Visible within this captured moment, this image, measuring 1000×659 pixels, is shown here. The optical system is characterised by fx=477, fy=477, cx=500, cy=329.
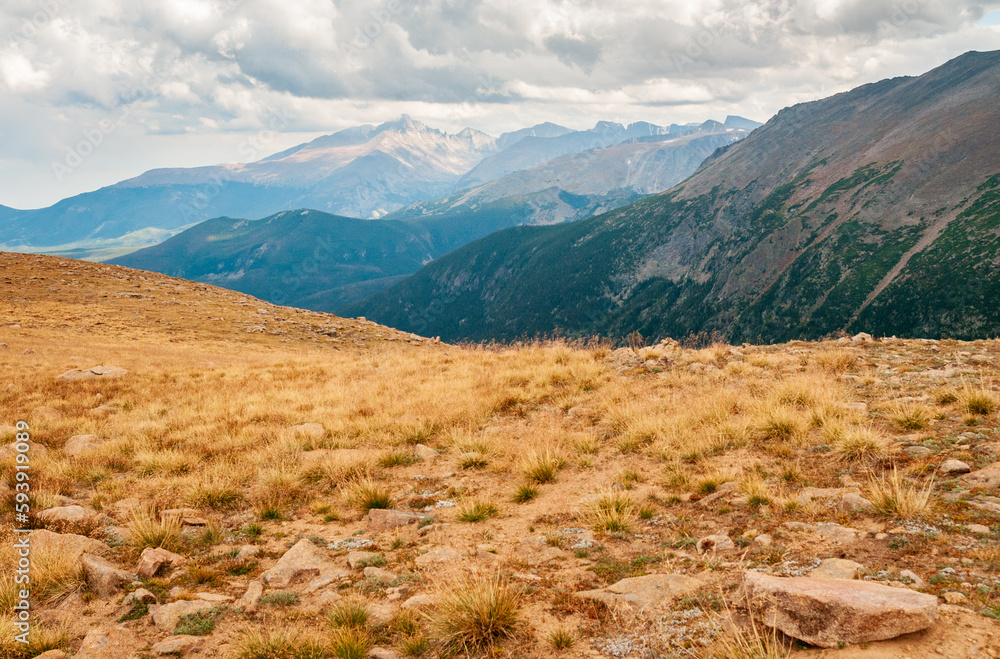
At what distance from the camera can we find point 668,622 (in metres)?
4.24

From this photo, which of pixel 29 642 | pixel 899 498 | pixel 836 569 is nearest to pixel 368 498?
pixel 29 642

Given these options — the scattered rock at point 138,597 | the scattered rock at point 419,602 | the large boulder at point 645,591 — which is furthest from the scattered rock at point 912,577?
the scattered rock at point 138,597

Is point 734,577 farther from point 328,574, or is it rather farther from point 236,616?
point 236,616

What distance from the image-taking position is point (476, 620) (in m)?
Answer: 4.32

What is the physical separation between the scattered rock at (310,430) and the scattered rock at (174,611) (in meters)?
5.44

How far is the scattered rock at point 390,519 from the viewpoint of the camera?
278 inches

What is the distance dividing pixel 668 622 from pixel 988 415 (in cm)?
755

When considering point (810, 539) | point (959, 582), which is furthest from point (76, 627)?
point (959, 582)

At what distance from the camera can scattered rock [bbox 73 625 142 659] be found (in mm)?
4613

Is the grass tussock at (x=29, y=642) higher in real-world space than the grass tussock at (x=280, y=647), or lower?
lower

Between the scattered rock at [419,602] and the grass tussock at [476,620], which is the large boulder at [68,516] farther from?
the grass tussock at [476,620]

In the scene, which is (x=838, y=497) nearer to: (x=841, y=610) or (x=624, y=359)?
(x=841, y=610)

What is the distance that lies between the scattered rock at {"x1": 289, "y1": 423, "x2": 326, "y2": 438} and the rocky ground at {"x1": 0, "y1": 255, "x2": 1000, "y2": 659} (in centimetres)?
11

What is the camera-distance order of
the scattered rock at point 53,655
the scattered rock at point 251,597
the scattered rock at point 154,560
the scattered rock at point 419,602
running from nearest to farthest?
the scattered rock at point 53,655 < the scattered rock at point 419,602 < the scattered rock at point 251,597 < the scattered rock at point 154,560
